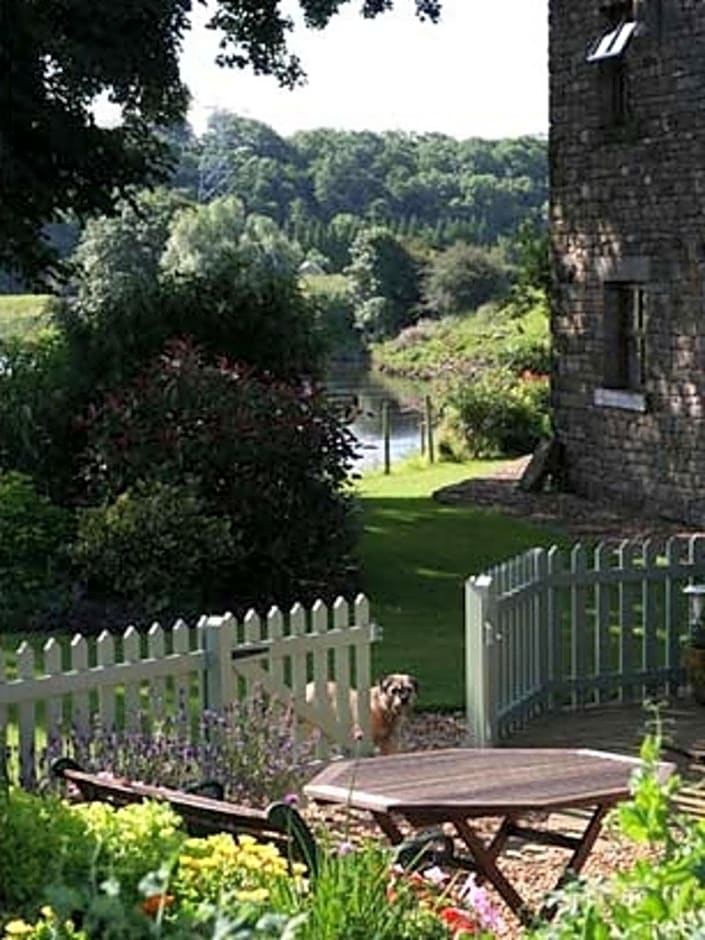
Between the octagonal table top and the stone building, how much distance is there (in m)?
12.6

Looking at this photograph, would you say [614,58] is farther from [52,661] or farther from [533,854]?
[52,661]

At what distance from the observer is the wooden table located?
5742 millimetres

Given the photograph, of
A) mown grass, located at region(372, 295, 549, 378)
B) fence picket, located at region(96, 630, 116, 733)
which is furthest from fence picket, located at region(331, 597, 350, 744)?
mown grass, located at region(372, 295, 549, 378)

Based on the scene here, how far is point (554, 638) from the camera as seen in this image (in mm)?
10484

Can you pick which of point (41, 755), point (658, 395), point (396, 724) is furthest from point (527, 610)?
point (658, 395)

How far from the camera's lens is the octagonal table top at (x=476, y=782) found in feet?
18.8

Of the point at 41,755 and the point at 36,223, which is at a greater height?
the point at 36,223

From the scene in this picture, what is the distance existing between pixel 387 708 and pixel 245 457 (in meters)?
5.47

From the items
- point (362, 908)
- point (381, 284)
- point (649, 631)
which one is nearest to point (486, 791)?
point (362, 908)

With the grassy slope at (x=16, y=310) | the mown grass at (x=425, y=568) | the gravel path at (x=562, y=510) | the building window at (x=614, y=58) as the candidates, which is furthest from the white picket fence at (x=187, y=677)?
the grassy slope at (x=16, y=310)

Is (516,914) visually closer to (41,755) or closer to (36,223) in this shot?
(41,755)

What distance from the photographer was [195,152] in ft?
295

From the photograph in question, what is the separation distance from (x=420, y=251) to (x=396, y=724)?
208ft

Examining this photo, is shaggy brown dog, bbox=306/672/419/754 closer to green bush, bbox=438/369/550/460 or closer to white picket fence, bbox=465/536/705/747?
white picket fence, bbox=465/536/705/747
